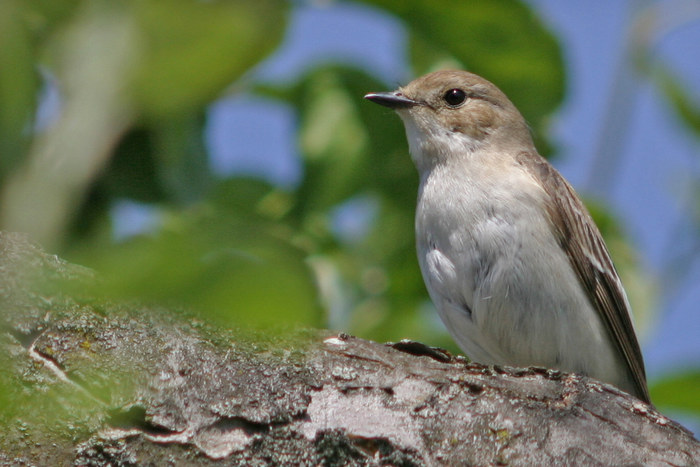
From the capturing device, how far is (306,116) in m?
3.93

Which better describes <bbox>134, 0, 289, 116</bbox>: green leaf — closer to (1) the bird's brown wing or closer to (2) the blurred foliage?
(2) the blurred foliage

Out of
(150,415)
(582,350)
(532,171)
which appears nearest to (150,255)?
(150,415)

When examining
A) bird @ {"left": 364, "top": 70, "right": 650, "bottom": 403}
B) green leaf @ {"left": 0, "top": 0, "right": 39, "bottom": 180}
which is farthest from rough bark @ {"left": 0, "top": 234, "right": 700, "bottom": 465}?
bird @ {"left": 364, "top": 70, "right": 650, "bottom": 403}

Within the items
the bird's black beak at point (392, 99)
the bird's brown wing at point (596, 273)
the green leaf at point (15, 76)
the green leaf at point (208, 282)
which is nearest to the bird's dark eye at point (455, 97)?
the bird's black beak at point (392, 99)

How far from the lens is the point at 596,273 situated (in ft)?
18.1

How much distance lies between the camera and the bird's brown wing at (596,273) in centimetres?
540

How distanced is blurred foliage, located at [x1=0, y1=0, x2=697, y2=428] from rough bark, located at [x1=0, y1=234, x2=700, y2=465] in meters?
0.29

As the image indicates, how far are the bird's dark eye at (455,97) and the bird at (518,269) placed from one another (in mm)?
474

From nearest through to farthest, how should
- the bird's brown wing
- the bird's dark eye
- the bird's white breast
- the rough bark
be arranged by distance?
1. the rough bark
2. the bird's white breast
3. the bird's brown wing
4. the bird's dark eye

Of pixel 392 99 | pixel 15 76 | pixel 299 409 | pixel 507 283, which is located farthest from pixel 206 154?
pixel 507 283

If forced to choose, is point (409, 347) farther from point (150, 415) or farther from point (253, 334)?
point (253, 334)

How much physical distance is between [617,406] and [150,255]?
2548mm

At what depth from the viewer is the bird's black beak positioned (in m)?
3.96

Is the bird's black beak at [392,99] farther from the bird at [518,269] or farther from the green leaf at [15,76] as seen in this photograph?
the green leaf at [15,76]
